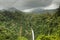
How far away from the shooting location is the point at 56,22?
316ft

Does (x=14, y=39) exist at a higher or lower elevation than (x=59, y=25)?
lower

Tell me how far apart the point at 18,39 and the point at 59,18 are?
2545cm

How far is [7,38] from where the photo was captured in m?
86.2

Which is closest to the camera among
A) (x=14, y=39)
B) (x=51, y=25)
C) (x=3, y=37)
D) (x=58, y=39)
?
(x=58, y=39)

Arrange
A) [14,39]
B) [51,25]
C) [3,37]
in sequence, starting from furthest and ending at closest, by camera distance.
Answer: [51,25], [14,39], [3,37]

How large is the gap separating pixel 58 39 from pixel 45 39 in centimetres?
496

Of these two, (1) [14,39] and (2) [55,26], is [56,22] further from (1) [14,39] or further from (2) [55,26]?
(1) [14,39]

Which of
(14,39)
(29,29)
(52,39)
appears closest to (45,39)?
(52,39)

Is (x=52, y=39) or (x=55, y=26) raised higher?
(x=55, y=26)

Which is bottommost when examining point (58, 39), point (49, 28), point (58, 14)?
point (58, 39)

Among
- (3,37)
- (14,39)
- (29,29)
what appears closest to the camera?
(3,37)

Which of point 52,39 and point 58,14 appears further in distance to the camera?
point 58,14

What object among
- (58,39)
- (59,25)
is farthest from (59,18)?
(58,39)

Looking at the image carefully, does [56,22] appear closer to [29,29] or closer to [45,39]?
[45,39]
